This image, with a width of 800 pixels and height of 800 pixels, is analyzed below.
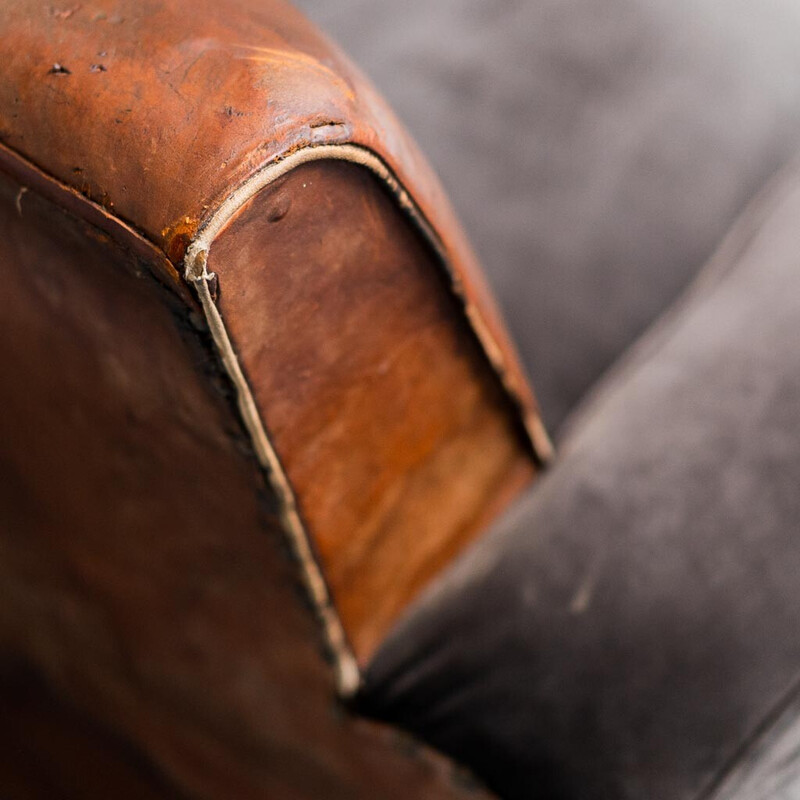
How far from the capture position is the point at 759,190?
2.56 feet

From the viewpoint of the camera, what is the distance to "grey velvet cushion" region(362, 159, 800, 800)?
448mm

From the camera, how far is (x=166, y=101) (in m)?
0.35

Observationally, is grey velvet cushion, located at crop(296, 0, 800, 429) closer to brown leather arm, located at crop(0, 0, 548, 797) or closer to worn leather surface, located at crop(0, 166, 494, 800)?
brown leather arm, located at crop(0, 0, 548, 797)

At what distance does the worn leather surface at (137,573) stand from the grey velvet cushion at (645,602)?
77 mm

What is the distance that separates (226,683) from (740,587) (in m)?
0.36

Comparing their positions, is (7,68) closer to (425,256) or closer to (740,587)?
(425,256)

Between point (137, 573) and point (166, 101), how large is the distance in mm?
363

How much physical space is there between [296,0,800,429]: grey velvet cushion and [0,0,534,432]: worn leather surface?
0.41 m

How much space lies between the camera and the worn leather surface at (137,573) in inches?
16.6

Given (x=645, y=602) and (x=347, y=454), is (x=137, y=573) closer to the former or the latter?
(x=347, y=454)

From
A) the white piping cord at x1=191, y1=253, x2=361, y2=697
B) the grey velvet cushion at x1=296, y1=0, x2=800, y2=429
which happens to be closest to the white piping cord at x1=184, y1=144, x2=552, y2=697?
the white piping cord at x1=191, y1=253, x2=361, y2=697

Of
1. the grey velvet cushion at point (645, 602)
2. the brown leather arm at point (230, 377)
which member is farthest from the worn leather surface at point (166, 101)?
the grey velvet cushion at point (645, 602)

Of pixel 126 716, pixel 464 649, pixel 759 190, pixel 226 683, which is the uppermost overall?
pixel 759 190

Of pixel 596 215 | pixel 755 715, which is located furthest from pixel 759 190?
pixel 755 715
